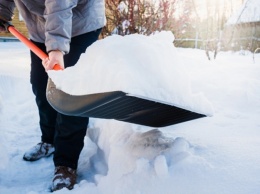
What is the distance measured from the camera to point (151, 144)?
138 centimetres

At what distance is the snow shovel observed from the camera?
1013 millimetres

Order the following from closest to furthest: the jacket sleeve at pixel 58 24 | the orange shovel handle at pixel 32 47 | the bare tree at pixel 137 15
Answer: the jacket sleeve at pixel 58 24 < the orange shovel handle at pixel 32 47 < the bare tree at pixel 137 15

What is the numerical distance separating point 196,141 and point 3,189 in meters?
0.99

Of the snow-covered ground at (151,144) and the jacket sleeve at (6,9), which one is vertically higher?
the jacket sleeve at (6,9)

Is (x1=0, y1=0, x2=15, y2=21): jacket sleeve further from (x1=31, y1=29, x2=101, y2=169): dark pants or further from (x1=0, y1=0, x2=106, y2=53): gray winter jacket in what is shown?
(x1=31, y1=29, x2=101, y2=169): dark pants

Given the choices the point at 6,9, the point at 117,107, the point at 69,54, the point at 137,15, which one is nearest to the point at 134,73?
the point at 117,107

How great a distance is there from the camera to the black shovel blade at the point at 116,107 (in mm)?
1015

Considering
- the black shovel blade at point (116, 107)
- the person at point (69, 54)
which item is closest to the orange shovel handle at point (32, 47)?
the person at point (69, 54)

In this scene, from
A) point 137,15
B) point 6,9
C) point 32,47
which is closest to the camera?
point 32,47

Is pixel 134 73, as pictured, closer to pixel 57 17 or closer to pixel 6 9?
pixel 57 17

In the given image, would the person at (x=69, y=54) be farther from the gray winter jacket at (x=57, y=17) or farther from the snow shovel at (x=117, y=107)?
the snow shovel at (x=117, y=107)

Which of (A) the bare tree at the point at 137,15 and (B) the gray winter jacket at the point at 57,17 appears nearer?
(B) the gray winter jacket at the point at 57,17

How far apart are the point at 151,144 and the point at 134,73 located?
1.61 ft

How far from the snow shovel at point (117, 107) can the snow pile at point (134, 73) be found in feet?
0.09
